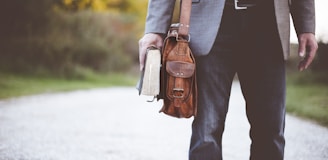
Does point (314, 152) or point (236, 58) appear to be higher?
point (236, 58)

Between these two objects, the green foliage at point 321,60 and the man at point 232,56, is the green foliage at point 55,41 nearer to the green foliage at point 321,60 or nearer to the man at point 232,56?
the green foliage at point 321,60

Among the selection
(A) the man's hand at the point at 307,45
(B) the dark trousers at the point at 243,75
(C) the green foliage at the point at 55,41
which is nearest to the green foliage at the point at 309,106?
(A) the man's hand at the point at 307,45

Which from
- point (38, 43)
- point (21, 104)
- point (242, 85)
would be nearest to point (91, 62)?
point (38, 43)

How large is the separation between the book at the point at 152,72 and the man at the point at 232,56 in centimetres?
4

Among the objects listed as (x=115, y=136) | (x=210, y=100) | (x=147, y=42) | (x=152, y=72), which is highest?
(x=147, y=42)

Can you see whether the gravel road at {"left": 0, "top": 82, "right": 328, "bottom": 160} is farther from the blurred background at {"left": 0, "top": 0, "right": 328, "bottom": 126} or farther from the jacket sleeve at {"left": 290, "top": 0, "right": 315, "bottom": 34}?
the blurred background at {"left": 0, "top": 0, "right": 328, "bottom": 126}

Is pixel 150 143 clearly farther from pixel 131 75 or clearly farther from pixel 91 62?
pixel 131 75

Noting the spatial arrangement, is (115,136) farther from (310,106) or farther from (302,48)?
(310,106)

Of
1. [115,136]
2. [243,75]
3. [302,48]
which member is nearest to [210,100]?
[243,75]

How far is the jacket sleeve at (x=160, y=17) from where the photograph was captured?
2230 millimetres

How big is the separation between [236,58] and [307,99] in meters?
7.13

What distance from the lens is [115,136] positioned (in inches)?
215

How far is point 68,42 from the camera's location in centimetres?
2094

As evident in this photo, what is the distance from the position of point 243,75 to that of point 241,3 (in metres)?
0.32
